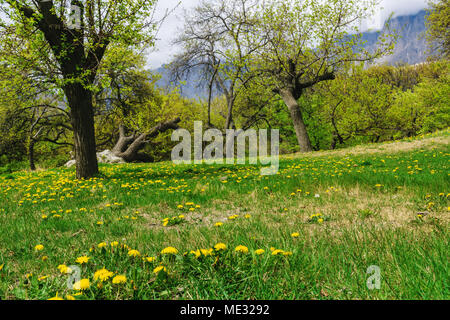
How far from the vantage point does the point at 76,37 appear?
8.30 metres

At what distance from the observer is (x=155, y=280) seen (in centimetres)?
184

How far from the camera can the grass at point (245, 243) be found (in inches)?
69.3

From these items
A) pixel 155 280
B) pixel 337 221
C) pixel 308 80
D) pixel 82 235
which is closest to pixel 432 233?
pixel 337 221

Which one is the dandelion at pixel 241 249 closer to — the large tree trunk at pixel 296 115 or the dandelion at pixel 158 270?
the dandelion at pixel 158 270

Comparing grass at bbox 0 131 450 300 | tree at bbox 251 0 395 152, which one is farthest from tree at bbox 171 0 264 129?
grass at bbox 0 131 450 300

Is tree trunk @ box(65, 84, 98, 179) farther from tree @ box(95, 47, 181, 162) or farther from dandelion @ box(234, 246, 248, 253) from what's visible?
dandelion @ box(234, 246, 248, 253)

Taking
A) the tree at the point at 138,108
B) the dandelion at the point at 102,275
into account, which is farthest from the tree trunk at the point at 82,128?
the dandelion at the point at 102,275

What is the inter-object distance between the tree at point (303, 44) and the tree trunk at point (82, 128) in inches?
533

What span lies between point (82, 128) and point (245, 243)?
8883mm

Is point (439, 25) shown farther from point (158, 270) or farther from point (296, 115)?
point (158, 270)

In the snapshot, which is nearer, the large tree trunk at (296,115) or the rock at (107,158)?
the large tree trunk at (296,115)

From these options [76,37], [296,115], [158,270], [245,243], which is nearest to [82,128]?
[76,37]

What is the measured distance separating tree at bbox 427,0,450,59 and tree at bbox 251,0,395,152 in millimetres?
7016
